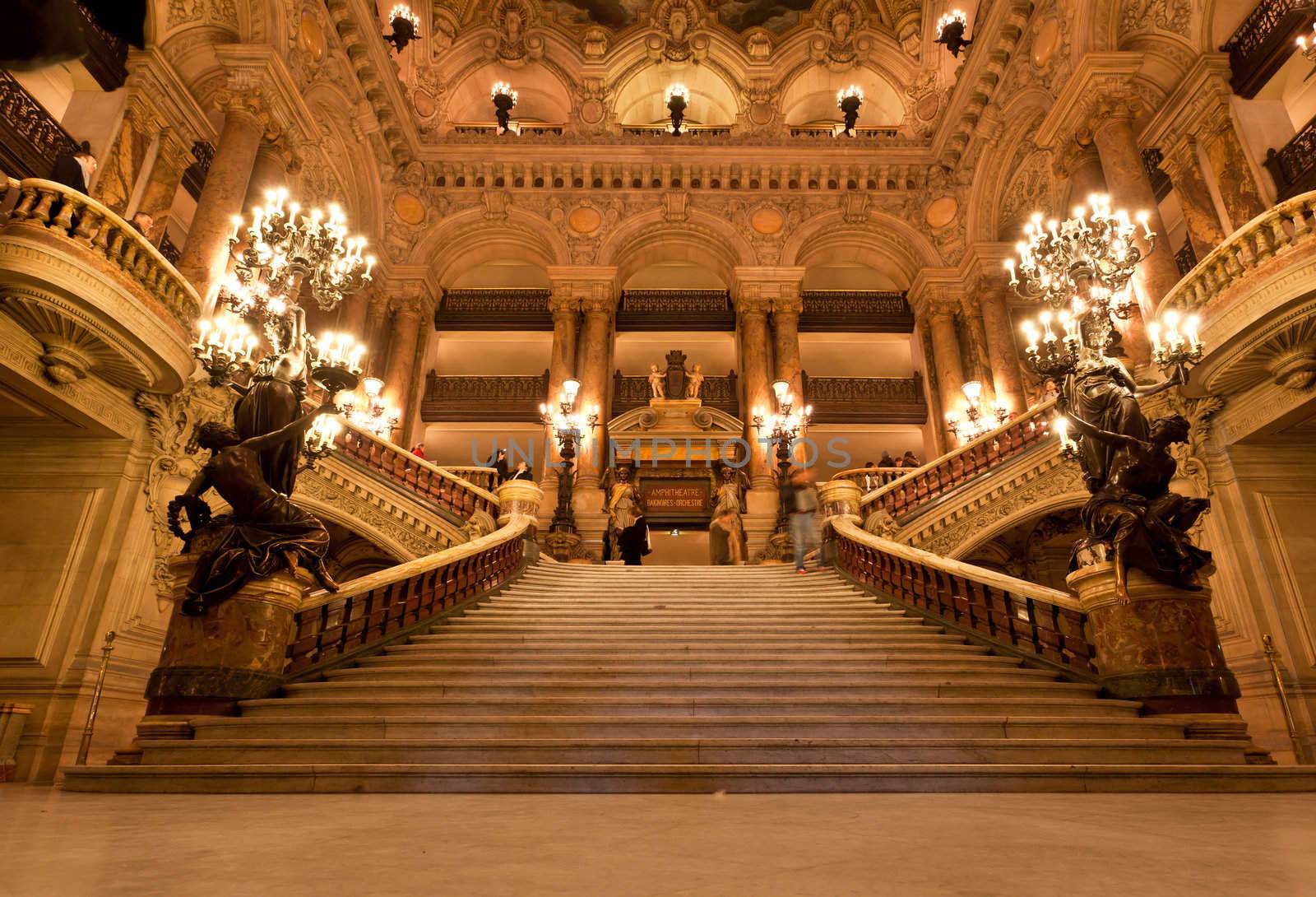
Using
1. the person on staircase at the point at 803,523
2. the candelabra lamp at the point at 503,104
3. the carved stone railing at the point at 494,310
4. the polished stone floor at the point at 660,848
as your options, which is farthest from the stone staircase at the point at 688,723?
the candelabra lamp at the point at 503,104

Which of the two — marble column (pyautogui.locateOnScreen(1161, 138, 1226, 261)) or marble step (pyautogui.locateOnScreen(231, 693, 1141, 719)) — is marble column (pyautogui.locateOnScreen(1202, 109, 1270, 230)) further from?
marble step (pyautogui.locateOnScreen(231, 693, 1141, 719))

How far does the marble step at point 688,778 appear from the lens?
3.51 m

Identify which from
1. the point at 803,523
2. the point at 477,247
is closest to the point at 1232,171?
the point at 803,523

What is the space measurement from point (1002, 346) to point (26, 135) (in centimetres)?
1756

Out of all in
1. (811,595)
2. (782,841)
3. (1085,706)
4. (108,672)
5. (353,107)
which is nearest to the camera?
(782,841)

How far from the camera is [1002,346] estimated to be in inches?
617

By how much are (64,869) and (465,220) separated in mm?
18192

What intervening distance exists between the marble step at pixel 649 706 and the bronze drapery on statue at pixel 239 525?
91 centimetres

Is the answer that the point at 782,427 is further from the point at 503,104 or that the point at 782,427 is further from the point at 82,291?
the point at 503,104

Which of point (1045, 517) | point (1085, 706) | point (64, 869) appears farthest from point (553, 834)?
point (1045, 517)

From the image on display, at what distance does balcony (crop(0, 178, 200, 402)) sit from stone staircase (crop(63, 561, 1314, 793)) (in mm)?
4426

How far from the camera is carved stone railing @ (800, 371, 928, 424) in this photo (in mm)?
17719

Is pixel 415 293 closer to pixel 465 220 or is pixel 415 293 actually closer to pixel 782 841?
pixel 465 220

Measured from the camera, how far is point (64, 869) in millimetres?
1765
